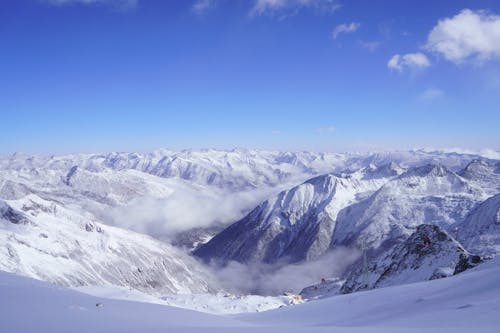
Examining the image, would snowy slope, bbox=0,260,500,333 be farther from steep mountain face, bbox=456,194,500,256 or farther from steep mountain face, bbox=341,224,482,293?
steep mountain face, bbox=456,194,500,256

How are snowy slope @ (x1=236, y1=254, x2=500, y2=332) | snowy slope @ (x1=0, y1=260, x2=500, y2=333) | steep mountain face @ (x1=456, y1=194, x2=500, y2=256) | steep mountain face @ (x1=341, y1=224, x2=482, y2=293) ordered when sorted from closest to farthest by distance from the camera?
1. snowy slope @ (x1=0, y1=260, x2=500, y2=333)
2. snowy slope @ (x1=236, y1=254, x2=500, y2=332)
3. steep mountain face @ (x1=341, y1=224, x2=482, y2=293)
4. steep mountain face @ (x1=456, y1=194, x2=500, y2=256)

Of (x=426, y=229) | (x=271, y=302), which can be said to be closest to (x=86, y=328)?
(x=426, y=229)

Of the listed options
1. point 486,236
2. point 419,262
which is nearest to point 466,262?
point 419,262

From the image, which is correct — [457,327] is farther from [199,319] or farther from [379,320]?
[199,319]

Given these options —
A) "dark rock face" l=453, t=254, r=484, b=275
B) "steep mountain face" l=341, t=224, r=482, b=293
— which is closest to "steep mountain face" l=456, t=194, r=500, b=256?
"steep mountain face" l=341, t=224, r=482, b=293

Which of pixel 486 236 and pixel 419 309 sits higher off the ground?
pixel 419 309

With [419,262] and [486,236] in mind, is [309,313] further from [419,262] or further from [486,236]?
[486,236]
